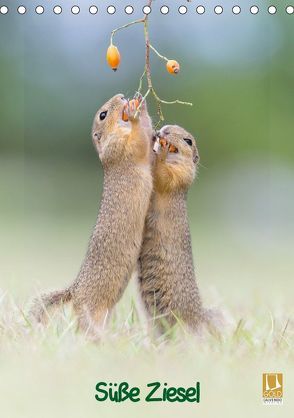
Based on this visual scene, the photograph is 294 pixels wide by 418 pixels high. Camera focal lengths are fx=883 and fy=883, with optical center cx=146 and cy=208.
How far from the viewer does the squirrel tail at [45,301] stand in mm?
5297

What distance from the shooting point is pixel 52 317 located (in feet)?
17.1

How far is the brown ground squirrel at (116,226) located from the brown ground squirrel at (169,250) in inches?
4.9

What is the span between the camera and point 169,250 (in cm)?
534

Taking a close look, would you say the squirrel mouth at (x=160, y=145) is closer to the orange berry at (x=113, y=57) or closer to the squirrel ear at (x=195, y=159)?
the squirrel ear at (x=195, y=159)

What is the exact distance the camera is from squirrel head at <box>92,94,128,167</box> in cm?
539

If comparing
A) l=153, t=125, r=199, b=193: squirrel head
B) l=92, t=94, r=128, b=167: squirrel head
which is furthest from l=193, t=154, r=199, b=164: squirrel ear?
l=92, t=94, r=128, b=167: squirrel head

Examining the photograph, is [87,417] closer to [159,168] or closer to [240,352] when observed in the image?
[240,352]

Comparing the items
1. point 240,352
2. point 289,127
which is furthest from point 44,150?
point 240,352

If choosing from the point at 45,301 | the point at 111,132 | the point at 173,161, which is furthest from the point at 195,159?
the point at 45,301

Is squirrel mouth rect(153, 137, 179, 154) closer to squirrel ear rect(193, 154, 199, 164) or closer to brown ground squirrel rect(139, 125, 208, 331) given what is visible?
brown ground squirrel rect(139, 125, 208, 331)

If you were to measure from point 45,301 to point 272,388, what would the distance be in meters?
1.71

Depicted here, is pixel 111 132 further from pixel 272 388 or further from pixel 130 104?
pixel 272 388

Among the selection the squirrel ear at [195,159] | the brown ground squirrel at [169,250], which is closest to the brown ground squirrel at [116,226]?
the brown ground squirrel at [169,250]

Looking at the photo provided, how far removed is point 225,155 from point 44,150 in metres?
2.13
